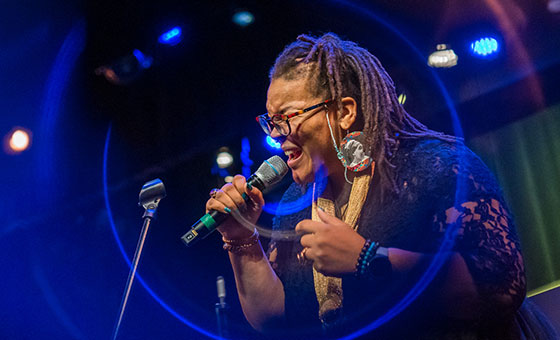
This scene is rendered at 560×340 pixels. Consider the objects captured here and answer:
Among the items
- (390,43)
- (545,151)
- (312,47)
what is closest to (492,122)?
(545,151)

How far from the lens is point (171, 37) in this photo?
1.97m

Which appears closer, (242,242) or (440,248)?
(440,248)

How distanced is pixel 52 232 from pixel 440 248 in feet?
5.56

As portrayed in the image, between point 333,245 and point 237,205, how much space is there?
1.05ft

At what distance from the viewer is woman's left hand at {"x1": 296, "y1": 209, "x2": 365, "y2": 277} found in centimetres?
122

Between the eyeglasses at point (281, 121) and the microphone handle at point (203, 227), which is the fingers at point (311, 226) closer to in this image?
the microphone handle at point (203, 227)

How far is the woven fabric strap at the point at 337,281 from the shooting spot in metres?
1.44

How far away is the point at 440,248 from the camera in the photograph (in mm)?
1201

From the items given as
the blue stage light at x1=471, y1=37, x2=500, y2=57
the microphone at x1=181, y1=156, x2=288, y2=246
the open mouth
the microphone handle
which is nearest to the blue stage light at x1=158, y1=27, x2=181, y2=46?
the open mouth

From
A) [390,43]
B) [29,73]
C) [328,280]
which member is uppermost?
[29,73]

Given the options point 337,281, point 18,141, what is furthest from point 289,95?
point 18,141

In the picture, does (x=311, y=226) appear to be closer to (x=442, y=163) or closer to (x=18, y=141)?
(x=442, y=163)

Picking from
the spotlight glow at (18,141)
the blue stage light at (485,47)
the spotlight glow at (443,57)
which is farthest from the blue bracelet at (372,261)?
the spotlight glow at (18,141)

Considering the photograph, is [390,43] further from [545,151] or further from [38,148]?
[38,148]
